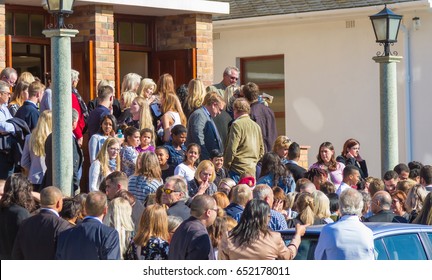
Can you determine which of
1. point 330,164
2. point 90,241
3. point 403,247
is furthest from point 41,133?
point 403,247

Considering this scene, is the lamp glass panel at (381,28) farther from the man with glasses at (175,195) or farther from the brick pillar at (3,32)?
the brick pillar at (3,32)

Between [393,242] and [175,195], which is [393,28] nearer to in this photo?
[175,195]

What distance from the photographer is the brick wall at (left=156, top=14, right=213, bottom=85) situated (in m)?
21.8

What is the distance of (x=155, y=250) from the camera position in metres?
10.2

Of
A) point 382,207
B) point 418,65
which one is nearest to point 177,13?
point 418,65

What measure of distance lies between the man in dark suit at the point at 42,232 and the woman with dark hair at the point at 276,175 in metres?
4.53

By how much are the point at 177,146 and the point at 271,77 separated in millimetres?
10550

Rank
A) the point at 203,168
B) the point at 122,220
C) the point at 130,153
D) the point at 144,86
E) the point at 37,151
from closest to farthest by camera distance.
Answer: the point at 122,220 < the point at 203,168 < the point at 37,151 < the point at 130,153 < the point at 144,86

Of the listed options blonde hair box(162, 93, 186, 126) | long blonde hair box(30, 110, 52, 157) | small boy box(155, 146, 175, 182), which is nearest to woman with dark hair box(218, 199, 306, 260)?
small boy box(155, 146, 175, 182)

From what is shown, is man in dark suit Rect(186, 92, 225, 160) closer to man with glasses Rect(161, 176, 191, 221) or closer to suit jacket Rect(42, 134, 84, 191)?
suit jacket Rect(42, 134, 84, 191)

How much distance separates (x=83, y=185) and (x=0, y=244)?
197 inches

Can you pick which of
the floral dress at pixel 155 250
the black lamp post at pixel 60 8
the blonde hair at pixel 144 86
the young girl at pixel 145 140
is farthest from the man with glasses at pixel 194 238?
the blonde hair at pixel 144 86

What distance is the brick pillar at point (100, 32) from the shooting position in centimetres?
2014

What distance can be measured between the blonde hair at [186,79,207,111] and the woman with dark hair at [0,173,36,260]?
564 cm
